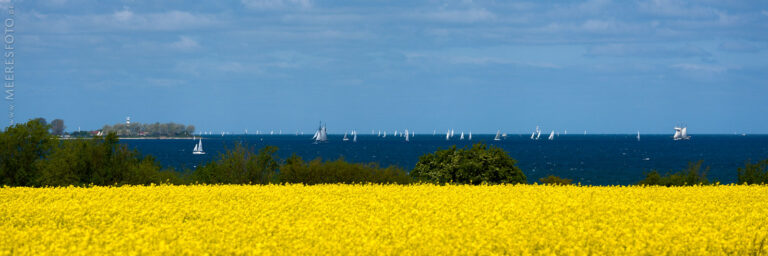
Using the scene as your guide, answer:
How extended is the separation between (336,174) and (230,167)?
4463 millimetres

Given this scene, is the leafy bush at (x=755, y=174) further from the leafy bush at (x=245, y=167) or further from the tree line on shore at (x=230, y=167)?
the leafy bush at (x=245, y=167)

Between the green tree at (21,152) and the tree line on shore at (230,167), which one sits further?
the green tree at (21,152)

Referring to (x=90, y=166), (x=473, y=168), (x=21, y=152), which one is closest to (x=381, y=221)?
(x=473, y=168)

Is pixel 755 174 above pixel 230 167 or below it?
below

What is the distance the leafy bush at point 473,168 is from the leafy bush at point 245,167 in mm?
5899

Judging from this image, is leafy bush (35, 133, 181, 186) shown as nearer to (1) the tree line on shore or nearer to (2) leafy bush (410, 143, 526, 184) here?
(1) the tree line on shore

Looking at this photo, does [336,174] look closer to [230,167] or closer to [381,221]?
[230,167]

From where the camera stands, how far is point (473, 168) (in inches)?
1152

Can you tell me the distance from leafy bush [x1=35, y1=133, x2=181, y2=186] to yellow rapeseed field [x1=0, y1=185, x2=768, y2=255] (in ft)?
20.1

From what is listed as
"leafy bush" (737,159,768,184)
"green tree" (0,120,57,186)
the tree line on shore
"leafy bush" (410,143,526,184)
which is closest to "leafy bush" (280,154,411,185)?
the tree line on shore

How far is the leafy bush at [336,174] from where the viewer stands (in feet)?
88.8

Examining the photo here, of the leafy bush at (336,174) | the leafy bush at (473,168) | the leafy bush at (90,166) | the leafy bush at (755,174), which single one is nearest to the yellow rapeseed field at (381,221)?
the leafy bush at (336,174)

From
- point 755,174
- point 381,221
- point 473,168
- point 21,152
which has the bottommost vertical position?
point 381,221

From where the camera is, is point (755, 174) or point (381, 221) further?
point (755, 174)
